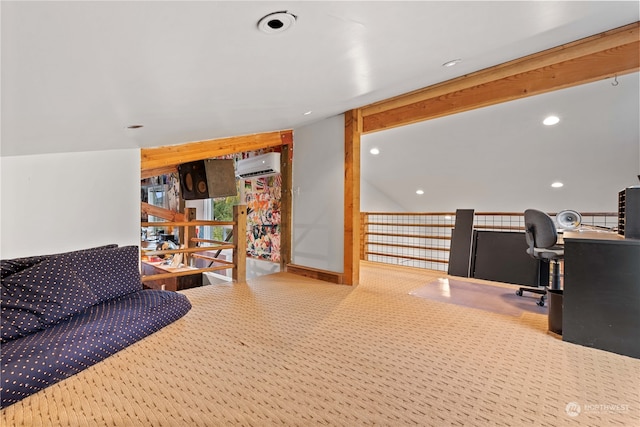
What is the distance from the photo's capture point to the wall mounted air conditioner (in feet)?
14.8

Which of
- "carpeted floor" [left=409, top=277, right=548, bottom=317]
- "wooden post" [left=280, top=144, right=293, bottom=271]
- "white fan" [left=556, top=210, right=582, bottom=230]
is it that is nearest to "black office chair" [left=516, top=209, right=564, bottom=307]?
"carpeted floor" [left=409, top=277, right=548, bottom=317]

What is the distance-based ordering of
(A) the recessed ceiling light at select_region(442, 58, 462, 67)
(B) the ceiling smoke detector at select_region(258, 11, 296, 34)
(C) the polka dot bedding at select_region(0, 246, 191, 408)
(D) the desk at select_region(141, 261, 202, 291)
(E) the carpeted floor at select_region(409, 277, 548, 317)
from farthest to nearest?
(D) the desk at select_region(141, 261, 202, 291) < (E) the carpeted floor at select_region(409, 277, 548, 317) < (A) the recessed ceiling light at select_region(442, 58, 462, 67) < (C) the polka dot bedding at select_region(0, 246, 191, 408) < (B) the ceiling smoke detector at select_region(258, 11, 296, 34)

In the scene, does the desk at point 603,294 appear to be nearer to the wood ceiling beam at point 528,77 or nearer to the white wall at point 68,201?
the wood ceiling beam at point 528,77

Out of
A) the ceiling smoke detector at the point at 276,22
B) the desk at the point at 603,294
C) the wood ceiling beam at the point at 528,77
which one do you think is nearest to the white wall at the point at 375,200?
the wood ceiling beam at the point at 528,77

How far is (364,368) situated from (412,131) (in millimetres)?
3638

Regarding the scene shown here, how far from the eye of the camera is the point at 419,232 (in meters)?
5.70

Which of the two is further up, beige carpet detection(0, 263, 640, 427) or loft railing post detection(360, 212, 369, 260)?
loft railing post detection(360, 212, 369, 260)

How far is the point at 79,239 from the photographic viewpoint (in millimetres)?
2641

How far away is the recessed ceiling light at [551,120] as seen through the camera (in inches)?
138

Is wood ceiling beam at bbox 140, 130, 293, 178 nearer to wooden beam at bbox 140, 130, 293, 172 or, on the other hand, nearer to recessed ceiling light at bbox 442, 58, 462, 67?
wooden beam at bbox 140, 130, 293, 172

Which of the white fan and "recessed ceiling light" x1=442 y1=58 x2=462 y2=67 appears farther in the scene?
the white fan

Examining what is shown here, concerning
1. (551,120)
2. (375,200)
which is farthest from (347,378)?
(375,200)

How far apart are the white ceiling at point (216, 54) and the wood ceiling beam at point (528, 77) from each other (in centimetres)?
13

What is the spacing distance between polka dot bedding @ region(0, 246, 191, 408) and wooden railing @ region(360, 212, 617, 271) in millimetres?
4180
